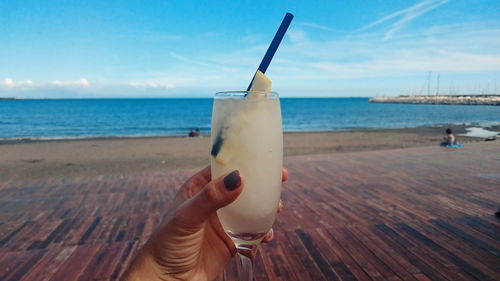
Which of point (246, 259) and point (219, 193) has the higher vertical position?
point (219, 193)

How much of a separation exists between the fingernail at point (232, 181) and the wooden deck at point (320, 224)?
1570 mm

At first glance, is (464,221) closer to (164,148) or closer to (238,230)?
(238,230)

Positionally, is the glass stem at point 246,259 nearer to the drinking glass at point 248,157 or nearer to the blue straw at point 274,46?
the drinking glass at point 248,157

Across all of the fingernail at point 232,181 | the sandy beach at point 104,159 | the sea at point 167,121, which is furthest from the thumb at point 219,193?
the sea at point 167,121

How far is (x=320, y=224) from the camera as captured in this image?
11.4 feet

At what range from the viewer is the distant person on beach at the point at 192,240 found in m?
1.14

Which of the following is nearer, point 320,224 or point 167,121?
point 320,224

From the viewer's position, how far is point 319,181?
5.29m

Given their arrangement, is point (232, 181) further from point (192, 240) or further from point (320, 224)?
point (320, 224)

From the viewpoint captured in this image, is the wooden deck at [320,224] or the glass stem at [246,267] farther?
the wooden deck at [320,224]

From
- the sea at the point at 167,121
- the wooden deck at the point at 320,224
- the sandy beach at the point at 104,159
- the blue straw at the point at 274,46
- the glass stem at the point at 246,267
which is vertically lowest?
the sea at the point at 167,121


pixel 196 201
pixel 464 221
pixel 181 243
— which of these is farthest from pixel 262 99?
pixel 464 221

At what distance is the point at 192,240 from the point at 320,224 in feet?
7.69

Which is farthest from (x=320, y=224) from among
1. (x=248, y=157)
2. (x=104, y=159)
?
(x=104, y=159)
